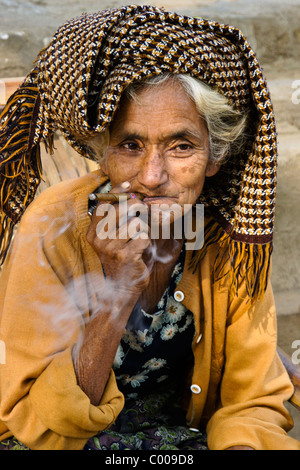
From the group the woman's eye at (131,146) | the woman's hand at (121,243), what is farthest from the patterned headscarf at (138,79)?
the woman's hand at (121,243)

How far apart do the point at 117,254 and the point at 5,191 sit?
575 mm

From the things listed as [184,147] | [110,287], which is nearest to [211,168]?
[184,147]

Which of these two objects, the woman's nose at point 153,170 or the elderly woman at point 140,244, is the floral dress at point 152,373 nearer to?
the elderly woman at point 140,244

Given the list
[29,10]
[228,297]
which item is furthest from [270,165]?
[29,10]

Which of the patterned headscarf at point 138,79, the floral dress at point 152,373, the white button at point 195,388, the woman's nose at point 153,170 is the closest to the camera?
the patterned headscarf at point 138,79

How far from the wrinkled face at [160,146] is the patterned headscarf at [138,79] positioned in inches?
3.3

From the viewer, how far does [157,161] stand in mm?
1982

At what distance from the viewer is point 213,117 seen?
2.05 metres

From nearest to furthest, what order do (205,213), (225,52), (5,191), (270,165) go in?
1. (225,52)
2. (270,165)
3. (5,191)
4. (205,213)

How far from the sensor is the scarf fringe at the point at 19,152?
210 cm

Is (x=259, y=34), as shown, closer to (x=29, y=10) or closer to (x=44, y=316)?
(x=29, y=10)

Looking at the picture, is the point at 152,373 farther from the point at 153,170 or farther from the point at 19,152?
the point at 19,152

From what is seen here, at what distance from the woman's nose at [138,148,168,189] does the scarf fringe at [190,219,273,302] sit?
43cm
